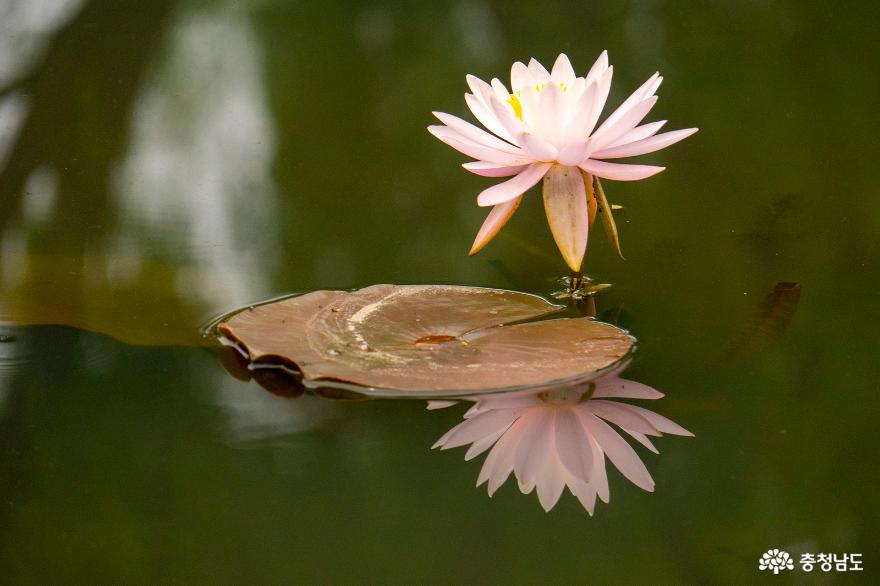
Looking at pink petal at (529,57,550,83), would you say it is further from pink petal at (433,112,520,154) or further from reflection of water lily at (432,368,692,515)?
reflection of water lily at (432,368,692,515)

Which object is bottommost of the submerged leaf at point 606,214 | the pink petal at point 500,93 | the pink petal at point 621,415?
the pink petal at point 621,415

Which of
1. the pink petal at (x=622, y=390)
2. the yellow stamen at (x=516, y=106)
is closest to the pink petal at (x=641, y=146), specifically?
the yellow stamen at (x=516, y=106)

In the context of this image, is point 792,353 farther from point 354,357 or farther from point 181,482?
point 181,482

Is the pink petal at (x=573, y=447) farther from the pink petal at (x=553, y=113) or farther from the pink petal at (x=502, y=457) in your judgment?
the pink petal at (x=553, y=113)

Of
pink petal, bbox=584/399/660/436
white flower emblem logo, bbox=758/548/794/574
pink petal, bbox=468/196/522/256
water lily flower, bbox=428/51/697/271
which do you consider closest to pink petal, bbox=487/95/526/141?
water lily flower, bbox=428/51/697/271

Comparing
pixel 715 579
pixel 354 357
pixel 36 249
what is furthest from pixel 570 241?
pixel 36 249

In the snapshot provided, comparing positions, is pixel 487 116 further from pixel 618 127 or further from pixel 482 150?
pixel 618 127

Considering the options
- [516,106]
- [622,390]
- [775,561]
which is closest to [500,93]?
[516,106]
